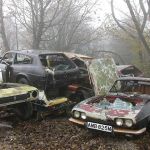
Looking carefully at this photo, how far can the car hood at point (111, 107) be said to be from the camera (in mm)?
6746

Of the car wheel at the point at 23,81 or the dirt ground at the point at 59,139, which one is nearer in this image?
the dirt ground at the point at 59,139

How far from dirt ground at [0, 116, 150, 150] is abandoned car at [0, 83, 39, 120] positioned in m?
0.44

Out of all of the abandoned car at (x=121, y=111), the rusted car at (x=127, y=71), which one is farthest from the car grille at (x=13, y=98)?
the rusted car at (x=127, y=71)

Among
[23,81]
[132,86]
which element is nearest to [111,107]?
[132,86]

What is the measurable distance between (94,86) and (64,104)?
1.14m

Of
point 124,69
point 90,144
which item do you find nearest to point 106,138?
point 90,144

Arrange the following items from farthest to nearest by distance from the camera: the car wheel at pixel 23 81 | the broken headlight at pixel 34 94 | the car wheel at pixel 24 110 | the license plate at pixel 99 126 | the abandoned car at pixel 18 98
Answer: the car wheel at pixel 23 81 < the car wheel at pixel 24 110 < the broken headlight at pixel 34 94 < the abandoned car at pixel 18 98 < the license plate at pixel 99 126

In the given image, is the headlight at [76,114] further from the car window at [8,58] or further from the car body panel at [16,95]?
the car window at [8,58]

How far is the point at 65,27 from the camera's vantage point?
84.4ft

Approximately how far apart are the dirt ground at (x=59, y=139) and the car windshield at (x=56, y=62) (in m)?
2.34

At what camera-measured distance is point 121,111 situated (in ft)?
22.6

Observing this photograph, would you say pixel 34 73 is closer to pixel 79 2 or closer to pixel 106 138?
pixel 106 138

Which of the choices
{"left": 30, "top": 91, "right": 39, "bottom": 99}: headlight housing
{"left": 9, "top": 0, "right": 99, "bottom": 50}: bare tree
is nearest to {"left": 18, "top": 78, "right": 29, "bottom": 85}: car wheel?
{"left": 30, "top": 91, "right": 39, "bottom": 99}: headlight housing

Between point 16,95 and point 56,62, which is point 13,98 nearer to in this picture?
point 16,95
